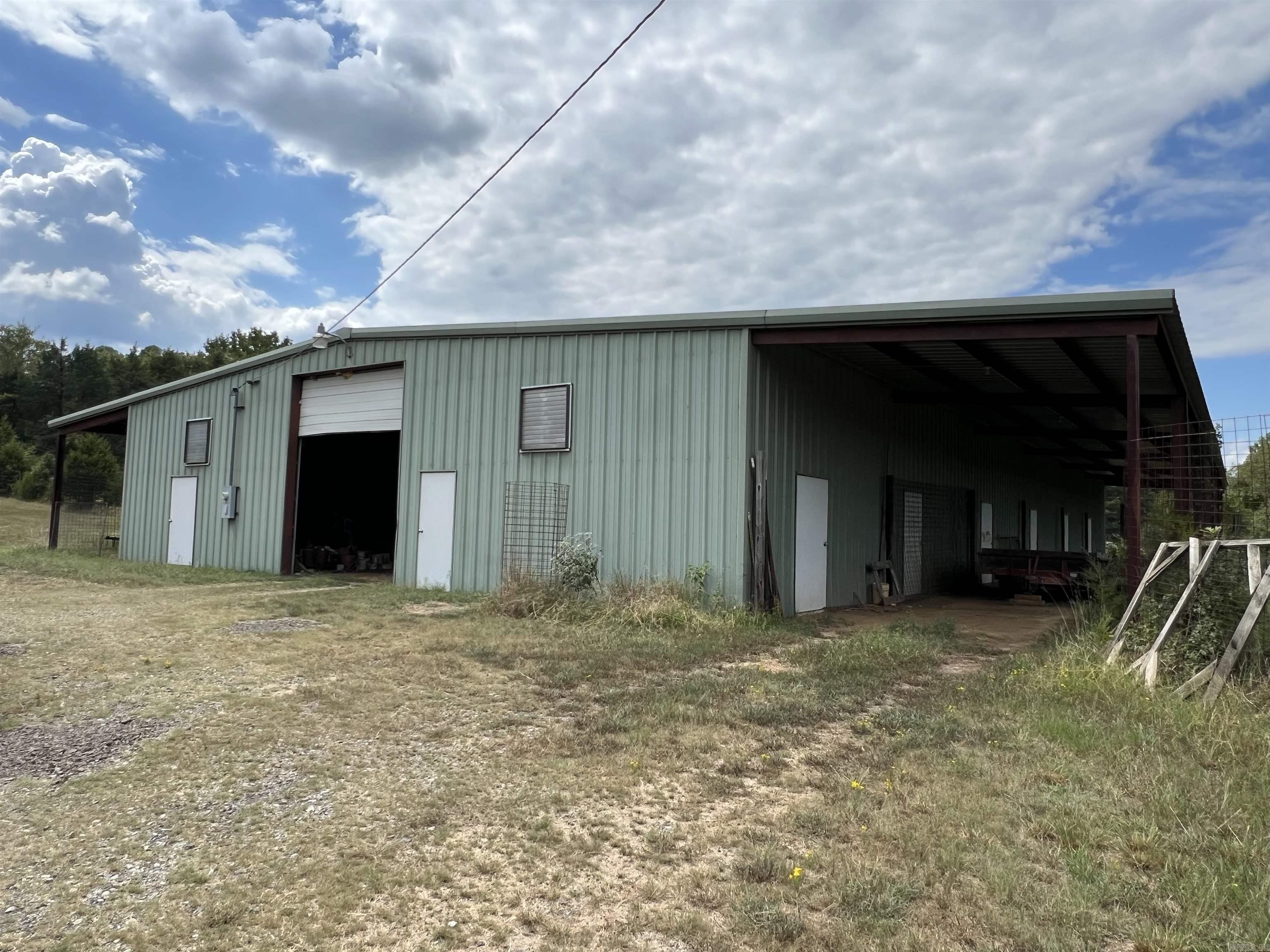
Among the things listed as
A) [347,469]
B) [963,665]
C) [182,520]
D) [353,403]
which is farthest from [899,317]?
[347,469]

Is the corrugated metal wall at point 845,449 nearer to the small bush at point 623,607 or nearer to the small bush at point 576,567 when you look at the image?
the small bush at point 623,607

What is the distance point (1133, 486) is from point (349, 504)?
18577 millimetres

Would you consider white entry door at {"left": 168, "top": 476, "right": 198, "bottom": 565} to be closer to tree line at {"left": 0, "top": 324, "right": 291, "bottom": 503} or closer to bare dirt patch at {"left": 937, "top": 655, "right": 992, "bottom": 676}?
bare dirt patch at {"left": 937, "top": 655, "right": 992, "bottom": 676}

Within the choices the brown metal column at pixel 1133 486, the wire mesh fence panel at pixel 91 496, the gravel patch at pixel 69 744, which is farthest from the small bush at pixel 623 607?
the wire mesh fence panel at pixel 91 496

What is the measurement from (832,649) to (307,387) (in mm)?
11361

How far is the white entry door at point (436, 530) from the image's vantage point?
40.8 feet

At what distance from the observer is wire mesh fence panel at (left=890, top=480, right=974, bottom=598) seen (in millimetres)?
14688

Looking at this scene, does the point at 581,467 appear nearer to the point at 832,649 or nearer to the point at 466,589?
the point at 466,589

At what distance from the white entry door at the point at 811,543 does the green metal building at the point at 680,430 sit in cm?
5

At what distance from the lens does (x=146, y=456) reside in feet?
59.9

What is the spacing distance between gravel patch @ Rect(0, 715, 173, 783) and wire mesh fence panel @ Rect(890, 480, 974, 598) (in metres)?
11.9

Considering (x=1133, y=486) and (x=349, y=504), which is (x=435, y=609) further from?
(x=349, y=504)

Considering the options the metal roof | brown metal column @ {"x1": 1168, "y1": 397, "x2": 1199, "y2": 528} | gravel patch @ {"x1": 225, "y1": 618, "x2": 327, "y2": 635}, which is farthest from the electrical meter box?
brown metal column @ {"x1": 1168, "y1": 397, "x2": 1199, "y2": 528}

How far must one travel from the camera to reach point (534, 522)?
37.9ft
